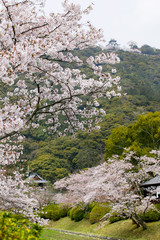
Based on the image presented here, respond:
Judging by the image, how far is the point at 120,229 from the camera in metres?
13.5

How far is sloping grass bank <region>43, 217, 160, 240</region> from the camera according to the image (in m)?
11.3

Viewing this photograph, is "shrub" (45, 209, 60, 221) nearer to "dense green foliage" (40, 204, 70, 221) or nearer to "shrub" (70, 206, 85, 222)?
"dense green foliage" (40, 204, 70, 221)

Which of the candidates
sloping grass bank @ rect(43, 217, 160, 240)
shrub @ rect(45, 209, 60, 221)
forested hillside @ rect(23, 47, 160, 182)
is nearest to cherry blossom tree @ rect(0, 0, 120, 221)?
sloping grass bank @ rect(43, 217, 160, 240)

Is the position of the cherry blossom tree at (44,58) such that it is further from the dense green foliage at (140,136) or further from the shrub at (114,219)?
the dense green foliage at (140,136)

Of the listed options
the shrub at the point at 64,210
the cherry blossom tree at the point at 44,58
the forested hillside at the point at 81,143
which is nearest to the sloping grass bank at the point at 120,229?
the shrub at the point at 64,210

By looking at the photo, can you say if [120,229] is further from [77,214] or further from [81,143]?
[81,143]

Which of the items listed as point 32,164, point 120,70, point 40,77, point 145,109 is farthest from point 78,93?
point 120,70

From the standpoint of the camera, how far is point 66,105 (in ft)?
19.2

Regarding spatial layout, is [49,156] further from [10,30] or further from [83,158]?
[10,30]

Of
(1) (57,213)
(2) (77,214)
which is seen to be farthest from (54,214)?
(2) (77,214)

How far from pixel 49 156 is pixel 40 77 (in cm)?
3115

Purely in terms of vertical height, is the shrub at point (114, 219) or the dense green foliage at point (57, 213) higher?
the shrub at point (114, 219)

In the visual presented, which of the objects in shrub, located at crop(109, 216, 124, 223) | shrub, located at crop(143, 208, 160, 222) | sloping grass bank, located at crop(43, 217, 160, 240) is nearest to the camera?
sloping grass bank, located at crop(43, 217, 160, 240)

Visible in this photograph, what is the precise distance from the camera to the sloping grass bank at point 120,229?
11305mm
